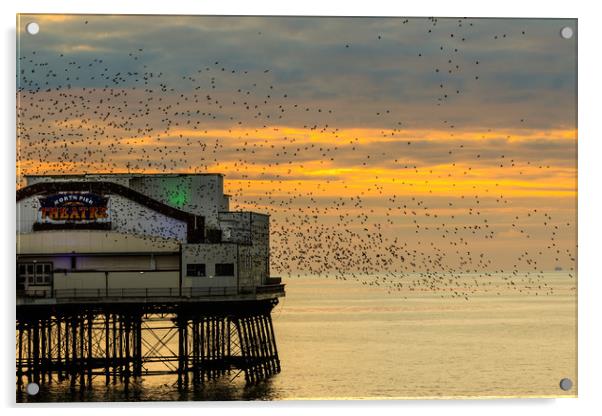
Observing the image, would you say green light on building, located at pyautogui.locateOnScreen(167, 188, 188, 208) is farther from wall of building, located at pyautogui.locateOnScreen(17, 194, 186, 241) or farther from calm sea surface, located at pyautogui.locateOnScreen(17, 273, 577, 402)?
calm sea surface, located at pyautogui.locateOnScreen(17, 273, 577, 402)

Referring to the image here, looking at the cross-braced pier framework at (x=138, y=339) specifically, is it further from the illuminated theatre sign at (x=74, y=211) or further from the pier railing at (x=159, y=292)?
the illuminated theatre sign at (x=74, y=211)

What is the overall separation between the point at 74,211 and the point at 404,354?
Answer: 28978 millimetres

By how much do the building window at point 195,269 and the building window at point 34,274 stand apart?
4.04 metres

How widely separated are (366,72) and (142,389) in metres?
14.2

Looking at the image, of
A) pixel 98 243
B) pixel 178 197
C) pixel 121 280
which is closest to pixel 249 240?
pixel 178 197

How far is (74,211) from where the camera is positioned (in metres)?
32.3

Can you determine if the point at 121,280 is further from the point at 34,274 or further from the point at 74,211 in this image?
the point at 34,274

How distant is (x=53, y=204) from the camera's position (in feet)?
101

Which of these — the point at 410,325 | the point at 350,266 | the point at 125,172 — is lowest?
the point at 410,325

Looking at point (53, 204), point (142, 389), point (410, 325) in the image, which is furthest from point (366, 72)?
point (410, 325)

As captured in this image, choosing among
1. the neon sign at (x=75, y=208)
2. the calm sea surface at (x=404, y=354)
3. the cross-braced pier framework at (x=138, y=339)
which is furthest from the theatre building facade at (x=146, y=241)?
the calm sea surface at (x=404, y=354)

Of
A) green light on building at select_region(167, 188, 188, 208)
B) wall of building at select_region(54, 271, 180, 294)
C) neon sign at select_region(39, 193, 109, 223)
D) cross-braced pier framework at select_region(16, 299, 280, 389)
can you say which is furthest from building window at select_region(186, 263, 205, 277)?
neon sign at select_region(39, 193, 109, 223)

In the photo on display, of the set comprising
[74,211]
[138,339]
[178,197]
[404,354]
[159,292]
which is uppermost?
[178,197]

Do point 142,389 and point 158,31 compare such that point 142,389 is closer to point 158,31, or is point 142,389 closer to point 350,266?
point 350,266
